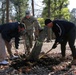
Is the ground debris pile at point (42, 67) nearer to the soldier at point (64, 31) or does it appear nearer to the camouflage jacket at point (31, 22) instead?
the soldier at point (64, 31)

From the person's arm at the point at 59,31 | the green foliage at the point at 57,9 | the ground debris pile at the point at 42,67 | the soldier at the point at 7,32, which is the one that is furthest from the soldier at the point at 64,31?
the green foliage at the point at 57,9

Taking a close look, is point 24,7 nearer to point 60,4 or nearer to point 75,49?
point 60,4

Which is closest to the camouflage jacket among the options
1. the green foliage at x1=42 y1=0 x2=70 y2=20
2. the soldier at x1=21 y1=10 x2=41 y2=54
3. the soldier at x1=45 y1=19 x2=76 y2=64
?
the soldier at x1=21 y1=10 x2=41 y2=54

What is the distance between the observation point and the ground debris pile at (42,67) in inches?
309

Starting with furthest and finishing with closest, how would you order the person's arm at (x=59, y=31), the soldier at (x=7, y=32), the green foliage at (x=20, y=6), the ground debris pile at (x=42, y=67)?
the green foliage at (x=20, y=6), the soldier at (x=7, y=32), the person's arm at (x=59, y=31), the ground debris pile at (x=42, y=67)

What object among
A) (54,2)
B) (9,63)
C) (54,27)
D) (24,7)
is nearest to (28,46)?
(9,63)

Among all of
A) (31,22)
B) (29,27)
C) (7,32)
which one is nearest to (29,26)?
(29,27)

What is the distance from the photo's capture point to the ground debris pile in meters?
7.84

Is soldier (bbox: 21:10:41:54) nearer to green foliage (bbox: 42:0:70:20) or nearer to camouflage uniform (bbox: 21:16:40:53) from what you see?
camouflage uniform (bbox: 21:16:40:53)

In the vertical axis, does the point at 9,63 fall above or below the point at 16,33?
below

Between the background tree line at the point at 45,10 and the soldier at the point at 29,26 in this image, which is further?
the background tree line at the point at 45,10

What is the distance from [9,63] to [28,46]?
2352 millimetres

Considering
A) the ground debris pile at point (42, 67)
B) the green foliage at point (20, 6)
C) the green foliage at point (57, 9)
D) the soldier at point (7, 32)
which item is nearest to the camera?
the ground debris pile at point (42, 67)

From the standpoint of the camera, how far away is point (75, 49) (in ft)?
29.4
